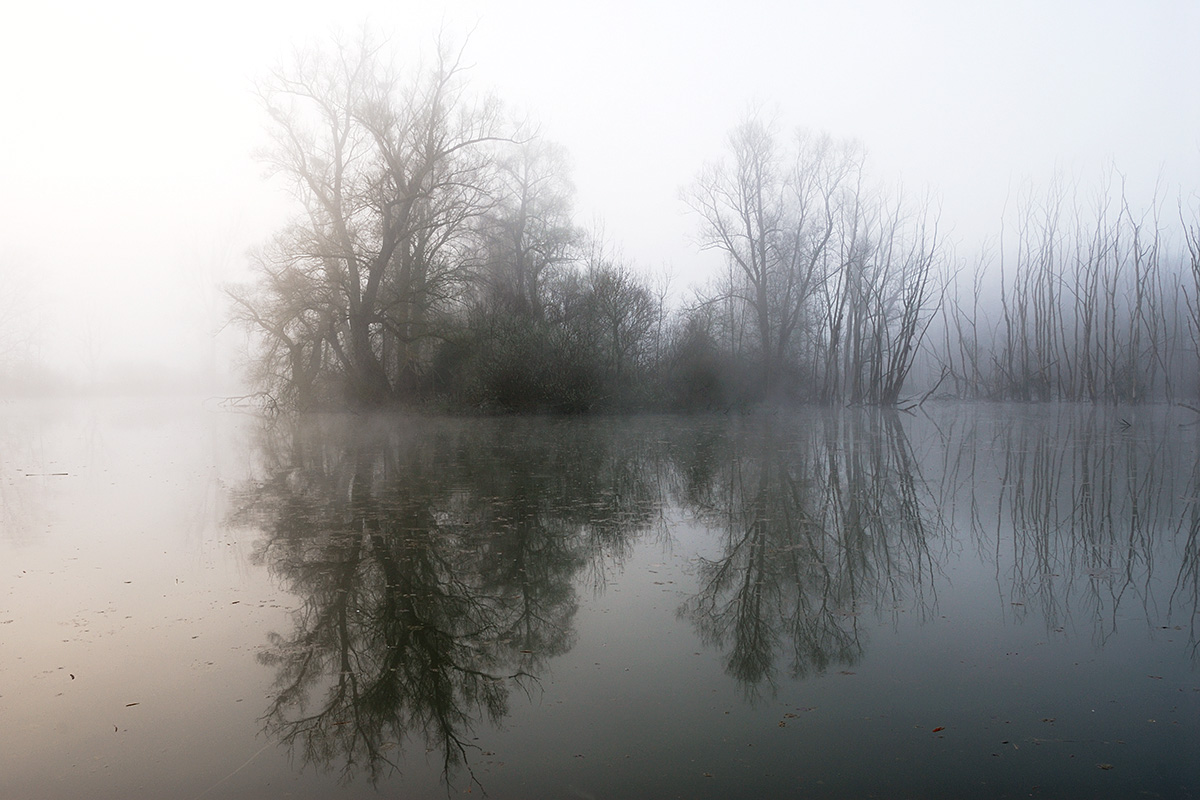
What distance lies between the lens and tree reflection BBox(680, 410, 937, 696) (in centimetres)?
329

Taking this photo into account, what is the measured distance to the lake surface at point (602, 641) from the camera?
7.51 feet

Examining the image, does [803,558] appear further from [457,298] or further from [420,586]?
[457,298]

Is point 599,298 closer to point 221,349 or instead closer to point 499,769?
point 499,769

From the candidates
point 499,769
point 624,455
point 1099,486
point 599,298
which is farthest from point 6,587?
point 599,298

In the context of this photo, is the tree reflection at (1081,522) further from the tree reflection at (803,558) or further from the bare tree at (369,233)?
the bare tree at (369,233)

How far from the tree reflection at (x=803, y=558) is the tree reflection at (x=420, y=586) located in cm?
74

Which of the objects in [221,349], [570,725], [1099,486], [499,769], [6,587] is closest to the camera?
[499,769]

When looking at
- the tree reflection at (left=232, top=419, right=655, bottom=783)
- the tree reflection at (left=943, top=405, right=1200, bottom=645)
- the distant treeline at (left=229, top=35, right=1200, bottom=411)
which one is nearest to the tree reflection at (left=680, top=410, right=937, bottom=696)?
the tree reflection at (left=943, top=405, right=1200, bottom=645)

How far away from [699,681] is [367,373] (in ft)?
67.4

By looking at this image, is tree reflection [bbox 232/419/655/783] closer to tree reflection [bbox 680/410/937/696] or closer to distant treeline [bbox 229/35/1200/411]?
tree reflection [bbox 680/410/937/696]

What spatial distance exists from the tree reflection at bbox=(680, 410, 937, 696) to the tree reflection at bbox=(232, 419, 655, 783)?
0.74m

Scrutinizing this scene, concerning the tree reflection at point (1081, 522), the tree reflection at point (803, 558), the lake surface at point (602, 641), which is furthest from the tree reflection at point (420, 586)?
the tree reflection at point (1081, 522)

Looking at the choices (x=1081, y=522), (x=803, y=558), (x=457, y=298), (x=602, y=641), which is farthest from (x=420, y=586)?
(x=457, y=298)

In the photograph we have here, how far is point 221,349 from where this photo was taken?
49156 millimetres
